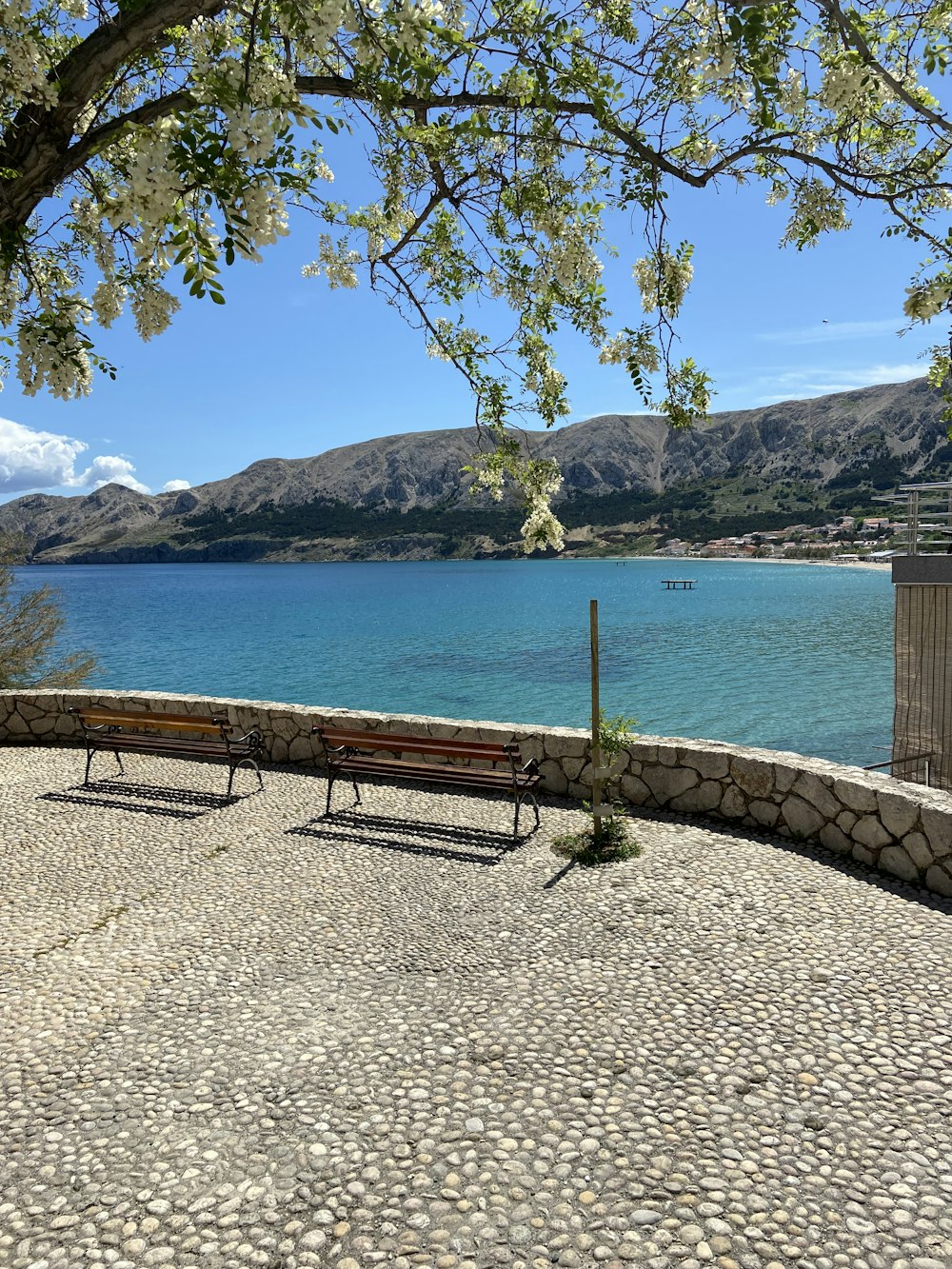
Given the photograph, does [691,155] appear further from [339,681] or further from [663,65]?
[339,681]

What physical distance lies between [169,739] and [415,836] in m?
4.45

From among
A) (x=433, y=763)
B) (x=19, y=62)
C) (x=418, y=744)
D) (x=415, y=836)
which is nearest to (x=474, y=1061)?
(x=415, y=836)

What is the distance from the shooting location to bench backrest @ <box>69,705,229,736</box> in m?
9.29

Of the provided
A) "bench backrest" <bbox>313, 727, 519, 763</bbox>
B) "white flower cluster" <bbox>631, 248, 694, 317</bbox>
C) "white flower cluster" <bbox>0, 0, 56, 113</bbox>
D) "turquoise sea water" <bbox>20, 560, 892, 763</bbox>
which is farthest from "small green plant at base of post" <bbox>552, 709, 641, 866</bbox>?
"turquoise sea water" <bbox>20, 560, 892, 763</bbox>

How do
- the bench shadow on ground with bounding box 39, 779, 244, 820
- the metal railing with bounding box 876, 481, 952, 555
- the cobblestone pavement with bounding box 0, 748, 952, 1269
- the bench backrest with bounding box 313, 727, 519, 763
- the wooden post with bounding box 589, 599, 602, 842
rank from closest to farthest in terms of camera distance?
1. the cobblestone pavement with bounding box 0, 748, 952, 1269
2. the wooden post with bounding box 589, 599, 602, 842
3. the bench backrest with bounding box 313, 727, 519, 763
4. the bench shadow on ground with bounding box 39, 779, 244, 820
5. the metal railing with bounding box 876, 481, 952, 555

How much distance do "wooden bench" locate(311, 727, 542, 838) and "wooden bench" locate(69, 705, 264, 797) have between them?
1031mm

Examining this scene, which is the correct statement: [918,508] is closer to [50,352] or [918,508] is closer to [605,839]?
[605,839]

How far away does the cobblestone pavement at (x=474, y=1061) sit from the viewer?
294cm

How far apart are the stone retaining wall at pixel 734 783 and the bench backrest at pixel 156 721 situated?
2.21 ft

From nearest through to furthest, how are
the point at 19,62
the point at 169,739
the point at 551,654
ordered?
1. the point at 19,62
2. the point at 169,739
3. the point at 551,654

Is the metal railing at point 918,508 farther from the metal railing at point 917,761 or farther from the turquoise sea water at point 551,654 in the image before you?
the turquoise sea water at point 551,654

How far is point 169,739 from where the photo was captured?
10.1m

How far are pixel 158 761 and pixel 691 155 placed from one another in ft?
30.9

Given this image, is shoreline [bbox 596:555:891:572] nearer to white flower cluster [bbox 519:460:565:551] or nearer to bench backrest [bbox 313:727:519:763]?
bench backrest [bbox 313:727:519:763]
